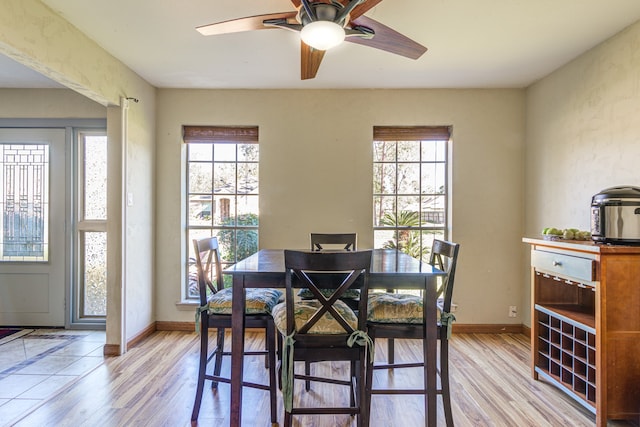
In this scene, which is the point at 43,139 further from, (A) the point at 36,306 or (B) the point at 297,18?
(B) the point at 297,18

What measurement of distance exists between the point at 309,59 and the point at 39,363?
3071 mm

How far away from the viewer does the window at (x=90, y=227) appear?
3.60 metres

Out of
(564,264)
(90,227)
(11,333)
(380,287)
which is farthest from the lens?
(90,227)

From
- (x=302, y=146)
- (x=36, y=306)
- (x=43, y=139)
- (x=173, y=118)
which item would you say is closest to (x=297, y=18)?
(x=302, y=146)

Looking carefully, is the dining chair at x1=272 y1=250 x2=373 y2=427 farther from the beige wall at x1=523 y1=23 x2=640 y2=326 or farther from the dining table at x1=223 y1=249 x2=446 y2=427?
the beige wall at x1=523 y1=23 x2=640 y2=326

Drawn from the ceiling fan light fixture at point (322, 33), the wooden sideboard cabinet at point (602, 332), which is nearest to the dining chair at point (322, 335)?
the ceiling fan light fixture at point (322, 33)

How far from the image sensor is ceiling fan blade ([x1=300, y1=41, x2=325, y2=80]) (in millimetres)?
2037

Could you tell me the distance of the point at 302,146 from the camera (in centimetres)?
362

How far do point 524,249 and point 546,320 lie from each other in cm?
117

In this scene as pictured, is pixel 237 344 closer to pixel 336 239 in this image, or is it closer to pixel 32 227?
pixel 336 239

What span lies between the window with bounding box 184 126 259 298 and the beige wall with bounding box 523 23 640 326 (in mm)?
2755

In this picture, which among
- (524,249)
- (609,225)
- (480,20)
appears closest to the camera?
(609,225)

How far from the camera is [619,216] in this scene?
2.03 m

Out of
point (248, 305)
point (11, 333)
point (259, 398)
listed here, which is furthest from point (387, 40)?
point (11, 333)
